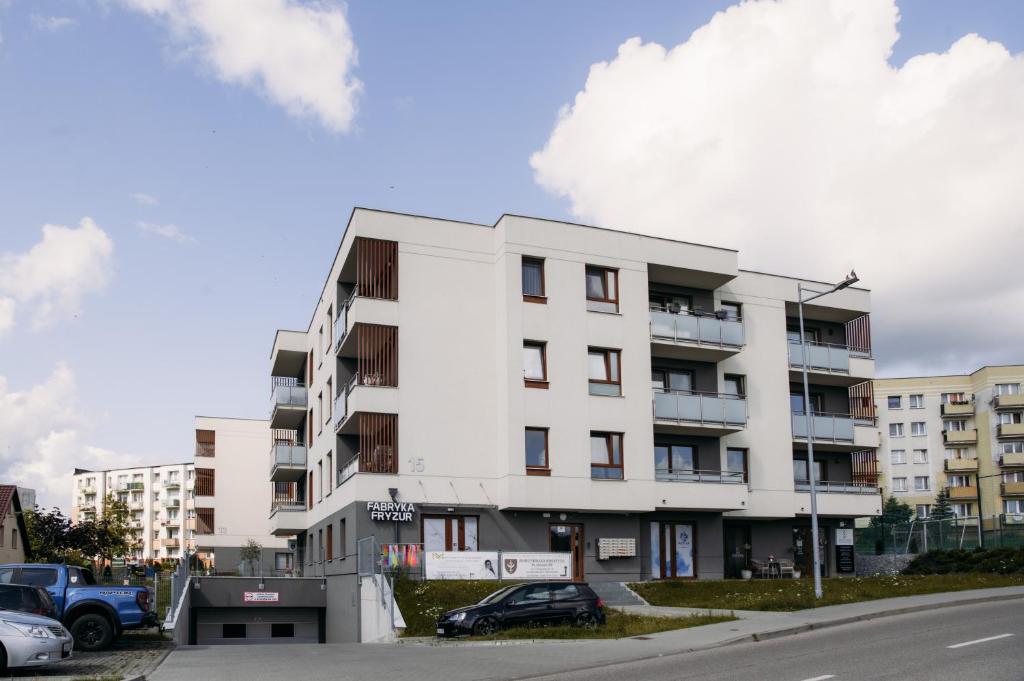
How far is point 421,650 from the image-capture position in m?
23.0

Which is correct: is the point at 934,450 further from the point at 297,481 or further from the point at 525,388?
the point at 525,388

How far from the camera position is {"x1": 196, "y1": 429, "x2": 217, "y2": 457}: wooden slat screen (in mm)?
67812

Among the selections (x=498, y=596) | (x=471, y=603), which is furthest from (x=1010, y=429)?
(x=498, y=596)

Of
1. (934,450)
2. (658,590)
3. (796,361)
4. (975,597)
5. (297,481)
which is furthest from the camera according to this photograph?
(934,450)

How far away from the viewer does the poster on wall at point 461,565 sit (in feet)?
103

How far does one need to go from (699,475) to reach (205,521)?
37.7 meters

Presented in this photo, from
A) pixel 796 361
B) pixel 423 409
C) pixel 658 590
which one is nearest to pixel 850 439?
pixel 796 361

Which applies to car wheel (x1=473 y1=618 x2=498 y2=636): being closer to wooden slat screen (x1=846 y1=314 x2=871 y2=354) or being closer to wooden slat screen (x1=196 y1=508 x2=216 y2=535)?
wooden slat screen (x1=846 y1=314 x2=871 y2=354)

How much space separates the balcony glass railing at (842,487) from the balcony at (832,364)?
4317 mm

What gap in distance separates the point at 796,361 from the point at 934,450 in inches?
2142

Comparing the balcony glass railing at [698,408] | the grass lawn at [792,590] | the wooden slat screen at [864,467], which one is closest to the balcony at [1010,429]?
the wooden slat screen at [864,467]

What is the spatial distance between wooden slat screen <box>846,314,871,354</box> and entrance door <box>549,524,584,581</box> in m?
17.1

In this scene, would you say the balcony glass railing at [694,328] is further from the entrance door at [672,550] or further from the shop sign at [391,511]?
the shop sign at [391,511]

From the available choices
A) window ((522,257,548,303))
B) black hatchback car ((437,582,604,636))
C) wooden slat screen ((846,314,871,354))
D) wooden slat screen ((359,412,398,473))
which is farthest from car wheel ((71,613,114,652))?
wooden slat screen ((846,314,871,354))
